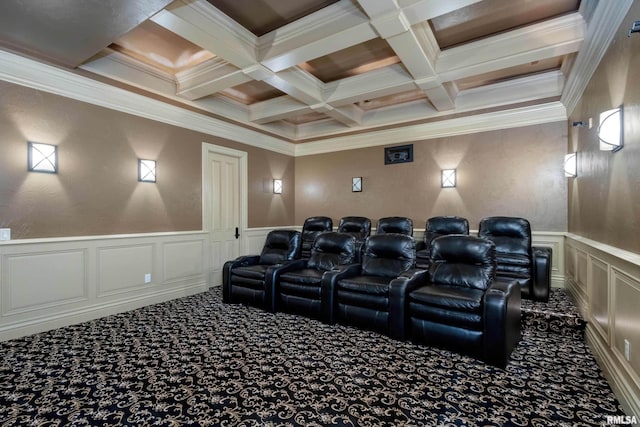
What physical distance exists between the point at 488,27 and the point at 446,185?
263 centimetres

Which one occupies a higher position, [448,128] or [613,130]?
[448,128]

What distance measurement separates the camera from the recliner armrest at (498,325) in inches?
101

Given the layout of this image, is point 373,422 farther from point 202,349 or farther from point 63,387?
point 63,387

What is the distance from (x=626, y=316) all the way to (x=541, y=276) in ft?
5.83

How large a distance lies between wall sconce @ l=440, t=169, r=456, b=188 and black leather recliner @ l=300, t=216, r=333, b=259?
2139 millimetres

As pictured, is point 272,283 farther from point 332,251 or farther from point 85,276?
point 85,276

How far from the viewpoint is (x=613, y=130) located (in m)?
2.29

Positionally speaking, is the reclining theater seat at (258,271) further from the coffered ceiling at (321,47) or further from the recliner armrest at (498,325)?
the recliner armrest at (498,325)

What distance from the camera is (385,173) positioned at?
6.22 metres

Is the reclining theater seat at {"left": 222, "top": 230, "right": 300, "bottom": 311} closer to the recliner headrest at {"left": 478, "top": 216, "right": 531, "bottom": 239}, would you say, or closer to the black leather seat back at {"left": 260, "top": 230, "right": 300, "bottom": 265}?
the black leather seat back at {"left": 260, "top": 230, "right": 300, "bottom": 265}

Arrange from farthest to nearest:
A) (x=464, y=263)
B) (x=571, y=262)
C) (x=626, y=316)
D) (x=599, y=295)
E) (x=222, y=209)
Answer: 1. (x=222, y=209)
2. (x=571, y=262)
3. (x=464, y=263)
4. (x=599, y=295)
5. (x=626, y=316)

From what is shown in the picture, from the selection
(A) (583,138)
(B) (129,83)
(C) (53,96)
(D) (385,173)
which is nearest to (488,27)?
(A) (583,138)

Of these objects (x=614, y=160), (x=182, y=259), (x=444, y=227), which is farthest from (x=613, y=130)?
(x=182, y=259)

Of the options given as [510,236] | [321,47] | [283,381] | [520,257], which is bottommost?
[283,381]
